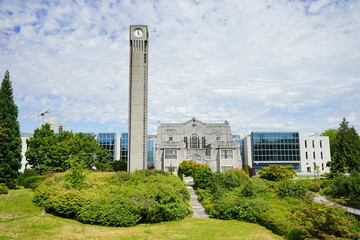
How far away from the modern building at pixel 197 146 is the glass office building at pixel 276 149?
849 cm

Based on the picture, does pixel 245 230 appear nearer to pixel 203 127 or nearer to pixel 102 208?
pixel 102 208

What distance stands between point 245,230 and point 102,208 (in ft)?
Result: 33.8

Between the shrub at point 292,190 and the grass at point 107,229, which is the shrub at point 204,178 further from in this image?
the grass at point 107,229

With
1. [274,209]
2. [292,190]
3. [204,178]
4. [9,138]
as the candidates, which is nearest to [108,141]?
[9,138]

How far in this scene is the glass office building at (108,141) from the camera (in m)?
70.2

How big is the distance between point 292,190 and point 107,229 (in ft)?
55.9

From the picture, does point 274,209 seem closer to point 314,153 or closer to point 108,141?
point 314,153

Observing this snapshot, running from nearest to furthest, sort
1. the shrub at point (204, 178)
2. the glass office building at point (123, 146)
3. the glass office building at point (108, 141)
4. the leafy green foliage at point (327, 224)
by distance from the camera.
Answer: the leafy green foliage at point (327, 224)
the shrub at point (204, 178)
the glass office building at point (108, 141)
the glass office building at point (123, 146)

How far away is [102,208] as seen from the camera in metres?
18.8

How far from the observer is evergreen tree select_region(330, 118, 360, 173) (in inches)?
1678

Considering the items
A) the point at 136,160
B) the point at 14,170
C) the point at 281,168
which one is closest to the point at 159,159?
the point at 136,160

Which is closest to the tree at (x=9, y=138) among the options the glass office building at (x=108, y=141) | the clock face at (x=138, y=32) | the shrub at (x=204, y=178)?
the shrub at (x=204, y=178)

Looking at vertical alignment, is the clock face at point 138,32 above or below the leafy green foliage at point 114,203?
above

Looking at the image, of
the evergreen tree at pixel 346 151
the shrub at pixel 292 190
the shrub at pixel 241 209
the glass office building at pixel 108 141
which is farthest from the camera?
the glass office building at pixel 108 141
